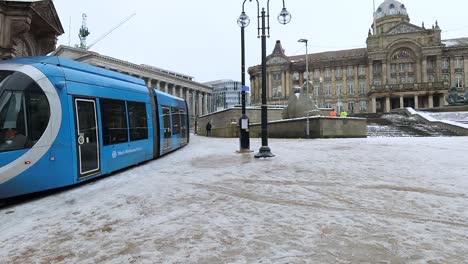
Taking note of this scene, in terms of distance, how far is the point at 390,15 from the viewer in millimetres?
91625

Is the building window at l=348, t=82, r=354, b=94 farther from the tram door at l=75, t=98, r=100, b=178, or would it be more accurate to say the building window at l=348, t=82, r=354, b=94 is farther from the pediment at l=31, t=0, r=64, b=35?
the tram door at l=75, t=98, r=100, b=178

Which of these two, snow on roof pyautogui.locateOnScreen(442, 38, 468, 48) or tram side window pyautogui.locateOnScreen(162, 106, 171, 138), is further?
snow on roof pyautogui.locateOnScreen(442, 38, 468, 48)

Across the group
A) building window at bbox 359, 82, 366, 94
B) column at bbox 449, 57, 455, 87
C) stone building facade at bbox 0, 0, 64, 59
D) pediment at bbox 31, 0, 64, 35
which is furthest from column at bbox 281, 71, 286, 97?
pediment at bbox 31, 0, 64, 35

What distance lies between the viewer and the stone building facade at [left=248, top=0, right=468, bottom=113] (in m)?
74.6

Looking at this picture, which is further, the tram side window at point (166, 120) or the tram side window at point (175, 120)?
the tram side window at point (175, 120)

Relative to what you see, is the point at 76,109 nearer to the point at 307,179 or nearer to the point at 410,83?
the point at 307,179

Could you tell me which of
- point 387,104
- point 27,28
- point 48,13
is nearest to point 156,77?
point 387,104

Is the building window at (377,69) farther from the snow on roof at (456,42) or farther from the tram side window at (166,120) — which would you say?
the tram side window at (166,120)

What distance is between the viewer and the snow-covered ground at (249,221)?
11.4 feet

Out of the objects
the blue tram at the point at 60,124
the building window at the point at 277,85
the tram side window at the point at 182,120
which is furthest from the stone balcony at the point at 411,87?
the blue tram at the point at 60,124

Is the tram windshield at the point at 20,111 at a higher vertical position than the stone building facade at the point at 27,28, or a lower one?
lower

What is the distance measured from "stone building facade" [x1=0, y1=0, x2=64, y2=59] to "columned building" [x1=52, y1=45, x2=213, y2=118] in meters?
40.8

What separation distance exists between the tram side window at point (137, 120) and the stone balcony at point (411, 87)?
74.6 metres

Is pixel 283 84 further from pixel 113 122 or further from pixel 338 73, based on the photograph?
pixel 113 122
